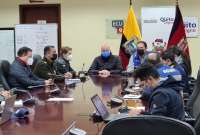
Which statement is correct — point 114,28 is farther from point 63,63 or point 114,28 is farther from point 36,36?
point 63,63

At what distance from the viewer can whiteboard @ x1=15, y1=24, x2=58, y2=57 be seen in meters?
9.23

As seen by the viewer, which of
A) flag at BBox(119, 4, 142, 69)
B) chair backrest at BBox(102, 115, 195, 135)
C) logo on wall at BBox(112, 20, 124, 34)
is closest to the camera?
chair backrest at BBox(102, 115, 195, 135)

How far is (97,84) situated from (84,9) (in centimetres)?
358

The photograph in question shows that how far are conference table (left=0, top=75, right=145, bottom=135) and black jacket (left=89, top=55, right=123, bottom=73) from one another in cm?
237

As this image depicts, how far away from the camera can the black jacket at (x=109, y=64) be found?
25.7 feet

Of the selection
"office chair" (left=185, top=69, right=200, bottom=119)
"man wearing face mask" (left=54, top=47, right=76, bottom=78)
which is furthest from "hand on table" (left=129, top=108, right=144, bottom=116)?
"man wearing face mask" (left=54, top=47, right=76, bottom=78)

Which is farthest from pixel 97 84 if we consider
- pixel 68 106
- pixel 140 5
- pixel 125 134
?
pixel 125 134

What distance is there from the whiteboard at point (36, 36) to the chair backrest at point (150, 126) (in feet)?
24.4

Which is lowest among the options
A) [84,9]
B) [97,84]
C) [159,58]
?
[97,84]

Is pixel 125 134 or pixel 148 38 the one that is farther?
pixel 148 38

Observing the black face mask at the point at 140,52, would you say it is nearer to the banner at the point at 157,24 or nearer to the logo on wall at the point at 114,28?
the banner at the point at 157,24

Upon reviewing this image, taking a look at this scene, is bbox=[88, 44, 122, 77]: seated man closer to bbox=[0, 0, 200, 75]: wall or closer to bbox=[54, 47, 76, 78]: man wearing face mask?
bbox=[54, 47, 76, 78]: man wearing face mask

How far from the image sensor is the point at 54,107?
3918mm

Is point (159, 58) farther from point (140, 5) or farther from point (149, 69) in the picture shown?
point (140, 5)
